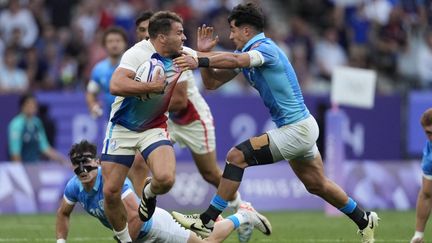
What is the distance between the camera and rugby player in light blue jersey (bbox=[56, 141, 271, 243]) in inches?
436

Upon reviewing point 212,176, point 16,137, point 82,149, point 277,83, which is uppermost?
point 277,83

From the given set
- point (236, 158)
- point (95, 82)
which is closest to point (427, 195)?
point (236, 158)

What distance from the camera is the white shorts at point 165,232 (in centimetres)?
1104

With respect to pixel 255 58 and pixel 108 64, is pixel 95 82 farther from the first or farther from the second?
pixel 255 58

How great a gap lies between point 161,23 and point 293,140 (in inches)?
75.9

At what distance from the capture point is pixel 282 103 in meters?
12.0

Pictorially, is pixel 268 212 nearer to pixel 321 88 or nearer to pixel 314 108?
pixel 314 108

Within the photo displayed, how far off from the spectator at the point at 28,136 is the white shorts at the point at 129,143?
341 inches

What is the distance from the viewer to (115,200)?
11.0 m

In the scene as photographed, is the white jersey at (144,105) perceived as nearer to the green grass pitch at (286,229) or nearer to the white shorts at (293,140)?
the white shorts at (293,140)

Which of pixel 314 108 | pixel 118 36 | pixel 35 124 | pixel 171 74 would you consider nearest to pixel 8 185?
pixel 35 124

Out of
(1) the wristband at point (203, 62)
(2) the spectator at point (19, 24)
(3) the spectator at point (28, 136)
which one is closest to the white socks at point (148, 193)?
(1) the wristband at point (203, 62)

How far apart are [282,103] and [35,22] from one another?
484 inches

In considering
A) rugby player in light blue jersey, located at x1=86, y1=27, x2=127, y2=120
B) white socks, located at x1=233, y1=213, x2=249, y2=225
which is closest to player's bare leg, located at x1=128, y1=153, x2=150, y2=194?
white socks, located at x1=233, y1=213, x2=249, y2=225
